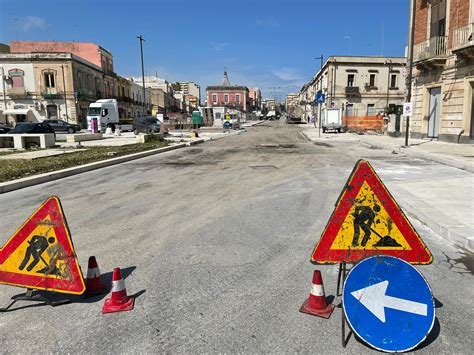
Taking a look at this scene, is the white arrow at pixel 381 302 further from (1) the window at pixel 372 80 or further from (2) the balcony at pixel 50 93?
(1) the window at pixel 372 80

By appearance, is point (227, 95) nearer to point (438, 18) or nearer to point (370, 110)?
point (370, 110)

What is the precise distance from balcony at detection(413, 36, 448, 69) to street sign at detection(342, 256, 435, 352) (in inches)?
864

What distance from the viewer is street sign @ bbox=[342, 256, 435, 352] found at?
258cm

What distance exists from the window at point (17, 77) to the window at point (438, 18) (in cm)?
4960

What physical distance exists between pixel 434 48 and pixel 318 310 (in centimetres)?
2300

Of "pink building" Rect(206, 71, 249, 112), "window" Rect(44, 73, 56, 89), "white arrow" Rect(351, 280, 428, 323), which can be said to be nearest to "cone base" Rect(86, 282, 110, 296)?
"white arrow" Rect(351, 280, 428, 323)

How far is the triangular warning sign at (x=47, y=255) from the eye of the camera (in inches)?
131

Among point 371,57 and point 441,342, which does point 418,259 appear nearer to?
point 441,342

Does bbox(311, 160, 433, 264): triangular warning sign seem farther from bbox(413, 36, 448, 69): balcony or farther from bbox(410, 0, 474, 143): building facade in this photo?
bbox(413, 36, 448, 69): balcony

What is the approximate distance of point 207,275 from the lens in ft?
12.9

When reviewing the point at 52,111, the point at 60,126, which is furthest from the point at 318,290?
the point at 52,111

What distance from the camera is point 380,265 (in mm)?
2740

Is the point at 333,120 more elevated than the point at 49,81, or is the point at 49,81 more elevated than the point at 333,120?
the point at 49,81

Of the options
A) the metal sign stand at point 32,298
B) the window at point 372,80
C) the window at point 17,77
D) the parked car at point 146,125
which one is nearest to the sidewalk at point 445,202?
the metal sign stand at point 32,298
